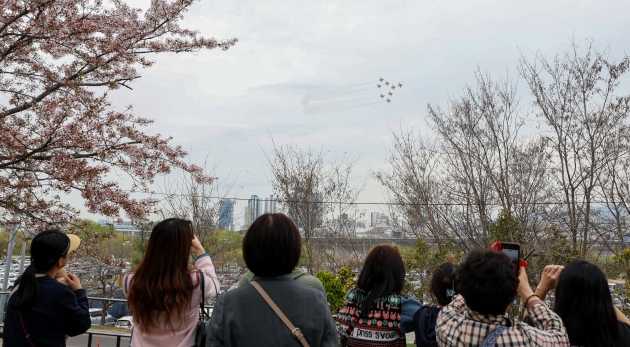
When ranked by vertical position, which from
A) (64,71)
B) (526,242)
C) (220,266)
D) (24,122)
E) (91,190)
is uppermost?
(64,71)

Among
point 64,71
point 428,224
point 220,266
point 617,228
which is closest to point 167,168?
point 64,71

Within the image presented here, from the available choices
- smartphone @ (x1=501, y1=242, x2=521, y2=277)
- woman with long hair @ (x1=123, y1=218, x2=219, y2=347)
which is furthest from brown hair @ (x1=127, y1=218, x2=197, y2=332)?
smartphone @ (x1=501, y1=242, x2=521, y2=277)

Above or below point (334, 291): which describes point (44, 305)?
above

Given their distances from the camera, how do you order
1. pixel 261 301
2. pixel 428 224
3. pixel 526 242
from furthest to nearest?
pixel 428 224
pixel 526 242
pixel 261 301

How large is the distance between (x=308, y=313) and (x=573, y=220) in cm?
925

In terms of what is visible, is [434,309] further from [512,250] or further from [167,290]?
[167,290]

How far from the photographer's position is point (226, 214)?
14.6 m

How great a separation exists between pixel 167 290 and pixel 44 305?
0.77m

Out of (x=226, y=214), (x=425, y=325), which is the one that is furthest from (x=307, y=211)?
(x=425, y=325)

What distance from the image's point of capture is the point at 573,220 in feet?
30.9

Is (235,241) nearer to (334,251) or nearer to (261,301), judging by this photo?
(334,251)

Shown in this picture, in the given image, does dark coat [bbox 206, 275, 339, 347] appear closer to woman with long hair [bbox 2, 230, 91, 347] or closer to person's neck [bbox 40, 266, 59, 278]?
woman with long hair [bbox 2, 230, 91, 347]

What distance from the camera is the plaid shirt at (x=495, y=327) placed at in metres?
1.69

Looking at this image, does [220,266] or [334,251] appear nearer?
[334,251]
